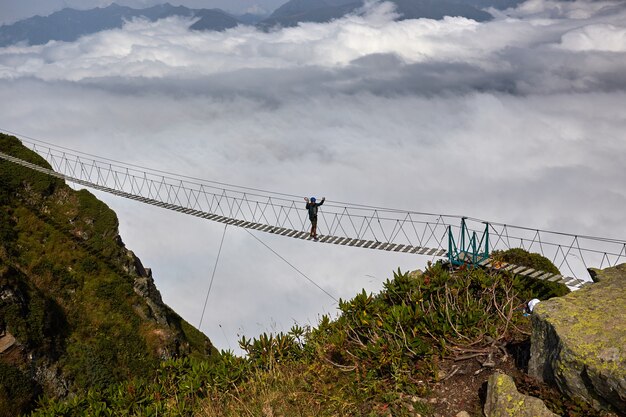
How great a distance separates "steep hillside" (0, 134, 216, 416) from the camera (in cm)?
3547

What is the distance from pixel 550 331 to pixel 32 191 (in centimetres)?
5045

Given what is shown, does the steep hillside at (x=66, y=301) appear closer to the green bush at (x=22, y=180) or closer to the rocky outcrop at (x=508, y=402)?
the green bush at (x=22, y=180)

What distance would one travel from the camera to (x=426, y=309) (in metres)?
13.4

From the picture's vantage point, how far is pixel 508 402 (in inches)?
364

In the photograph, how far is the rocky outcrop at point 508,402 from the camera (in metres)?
8.99

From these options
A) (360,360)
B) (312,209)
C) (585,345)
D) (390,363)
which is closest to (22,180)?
(312,209)

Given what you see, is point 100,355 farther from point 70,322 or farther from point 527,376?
point 527,376

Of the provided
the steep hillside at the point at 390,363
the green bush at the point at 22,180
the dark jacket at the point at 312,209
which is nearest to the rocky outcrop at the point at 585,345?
the steep hillside at the point at 390,363

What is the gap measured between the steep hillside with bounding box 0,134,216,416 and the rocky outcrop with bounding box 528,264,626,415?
104 feet

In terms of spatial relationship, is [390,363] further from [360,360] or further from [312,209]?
[312,209]

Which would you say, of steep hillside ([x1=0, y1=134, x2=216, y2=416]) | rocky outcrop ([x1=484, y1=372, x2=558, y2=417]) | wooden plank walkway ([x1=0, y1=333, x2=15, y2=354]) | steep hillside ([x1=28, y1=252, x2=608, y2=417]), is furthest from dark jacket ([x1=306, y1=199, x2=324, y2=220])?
rocky outcrop ([x1=484, y1=372, x2=558, y2=417])

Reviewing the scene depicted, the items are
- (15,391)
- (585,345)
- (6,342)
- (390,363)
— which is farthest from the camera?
(6,342)

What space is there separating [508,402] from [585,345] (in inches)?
63.7

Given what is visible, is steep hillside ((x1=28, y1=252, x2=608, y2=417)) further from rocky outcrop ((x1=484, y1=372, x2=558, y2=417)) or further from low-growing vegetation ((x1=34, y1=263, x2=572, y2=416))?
rocky outcrop ((x1=484, y1=372, x2=558, y2=417))
